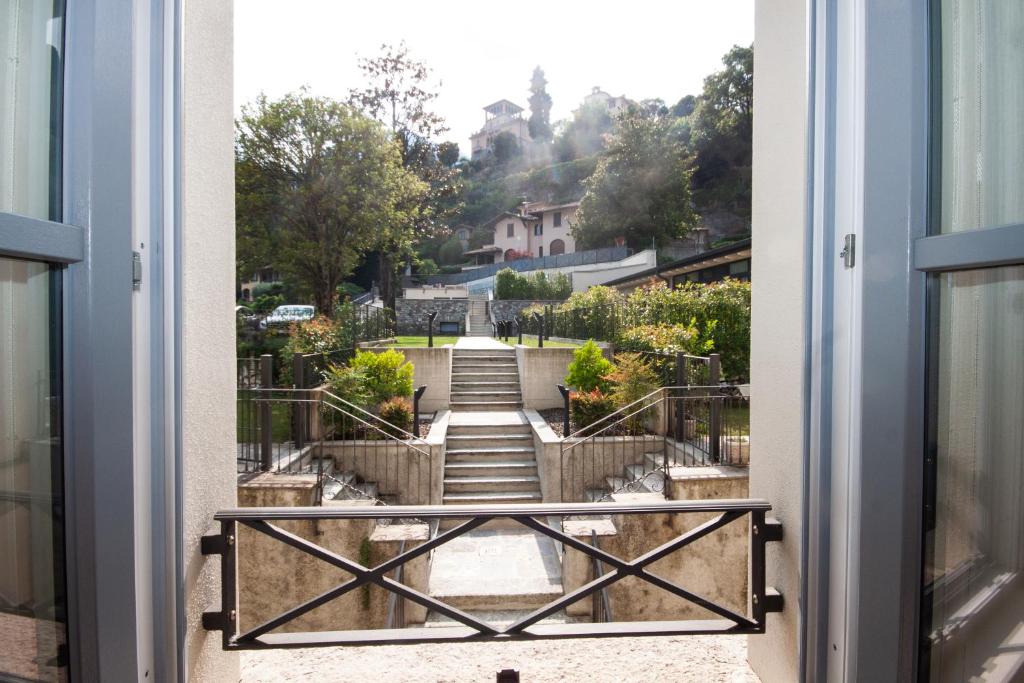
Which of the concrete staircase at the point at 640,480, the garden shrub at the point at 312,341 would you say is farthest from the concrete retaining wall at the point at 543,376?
the garden shrub at the point at 312,341

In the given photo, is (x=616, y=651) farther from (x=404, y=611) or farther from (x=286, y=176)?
(x=286, y=176)

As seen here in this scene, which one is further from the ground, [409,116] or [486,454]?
[409,116]

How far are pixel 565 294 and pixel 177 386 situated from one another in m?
19.9

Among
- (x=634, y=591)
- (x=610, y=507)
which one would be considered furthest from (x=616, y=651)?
(x=634, y=591)

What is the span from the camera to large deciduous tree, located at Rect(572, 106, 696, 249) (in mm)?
27109

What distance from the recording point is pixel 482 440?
753 centimetres

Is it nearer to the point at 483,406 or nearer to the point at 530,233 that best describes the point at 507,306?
the point at 483,406

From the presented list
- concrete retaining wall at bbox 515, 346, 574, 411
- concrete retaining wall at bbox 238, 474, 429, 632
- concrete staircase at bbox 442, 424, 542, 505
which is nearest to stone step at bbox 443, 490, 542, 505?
concrete staircase at bbox 442, 424, 542, 505

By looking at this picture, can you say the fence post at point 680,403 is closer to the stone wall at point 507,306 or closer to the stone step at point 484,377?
the stone step at point 484,377

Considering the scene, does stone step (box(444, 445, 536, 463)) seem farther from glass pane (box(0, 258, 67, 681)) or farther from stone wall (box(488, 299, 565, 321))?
stone wall (box(488, 299, 565, 321))

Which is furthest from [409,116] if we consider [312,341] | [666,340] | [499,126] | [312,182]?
[499,126]

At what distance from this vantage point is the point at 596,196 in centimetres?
2847

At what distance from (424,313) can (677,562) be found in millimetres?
15674

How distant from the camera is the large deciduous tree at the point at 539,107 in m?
51.8
